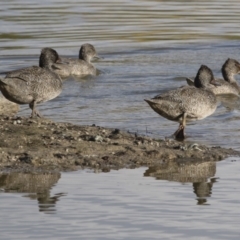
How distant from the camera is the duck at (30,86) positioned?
14.5m

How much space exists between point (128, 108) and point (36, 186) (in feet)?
23.6

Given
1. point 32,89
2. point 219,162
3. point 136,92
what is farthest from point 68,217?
point 136,92

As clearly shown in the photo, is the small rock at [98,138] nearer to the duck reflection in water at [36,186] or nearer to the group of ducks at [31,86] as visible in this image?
the duck reflection in water at [36,186]

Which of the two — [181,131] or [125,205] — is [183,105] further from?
[125,205]

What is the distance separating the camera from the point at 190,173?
1188cm

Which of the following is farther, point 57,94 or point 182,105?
point 57,94

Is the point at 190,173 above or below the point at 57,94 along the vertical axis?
below

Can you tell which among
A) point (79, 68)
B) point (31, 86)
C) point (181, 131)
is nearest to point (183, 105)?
point (181, 131)

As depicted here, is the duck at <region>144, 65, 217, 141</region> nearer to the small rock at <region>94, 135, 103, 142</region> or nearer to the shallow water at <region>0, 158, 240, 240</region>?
the small rock at <region>94, 135, 103, 142</region>

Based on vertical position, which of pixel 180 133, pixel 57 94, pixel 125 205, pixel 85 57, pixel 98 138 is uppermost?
pixel 85 57

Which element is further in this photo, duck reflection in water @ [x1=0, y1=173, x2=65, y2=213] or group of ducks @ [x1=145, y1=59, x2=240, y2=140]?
group of ducks @ [x1=145, y1=59, x2=240, y2=140]

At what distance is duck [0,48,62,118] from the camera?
14.5 meters

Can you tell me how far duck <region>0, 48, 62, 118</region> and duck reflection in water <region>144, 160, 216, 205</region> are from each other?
3.15 metres

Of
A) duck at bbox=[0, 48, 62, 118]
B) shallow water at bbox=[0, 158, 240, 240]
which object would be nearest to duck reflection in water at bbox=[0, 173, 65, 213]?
shallow water at bbox=[0, 158, 240, 240]
